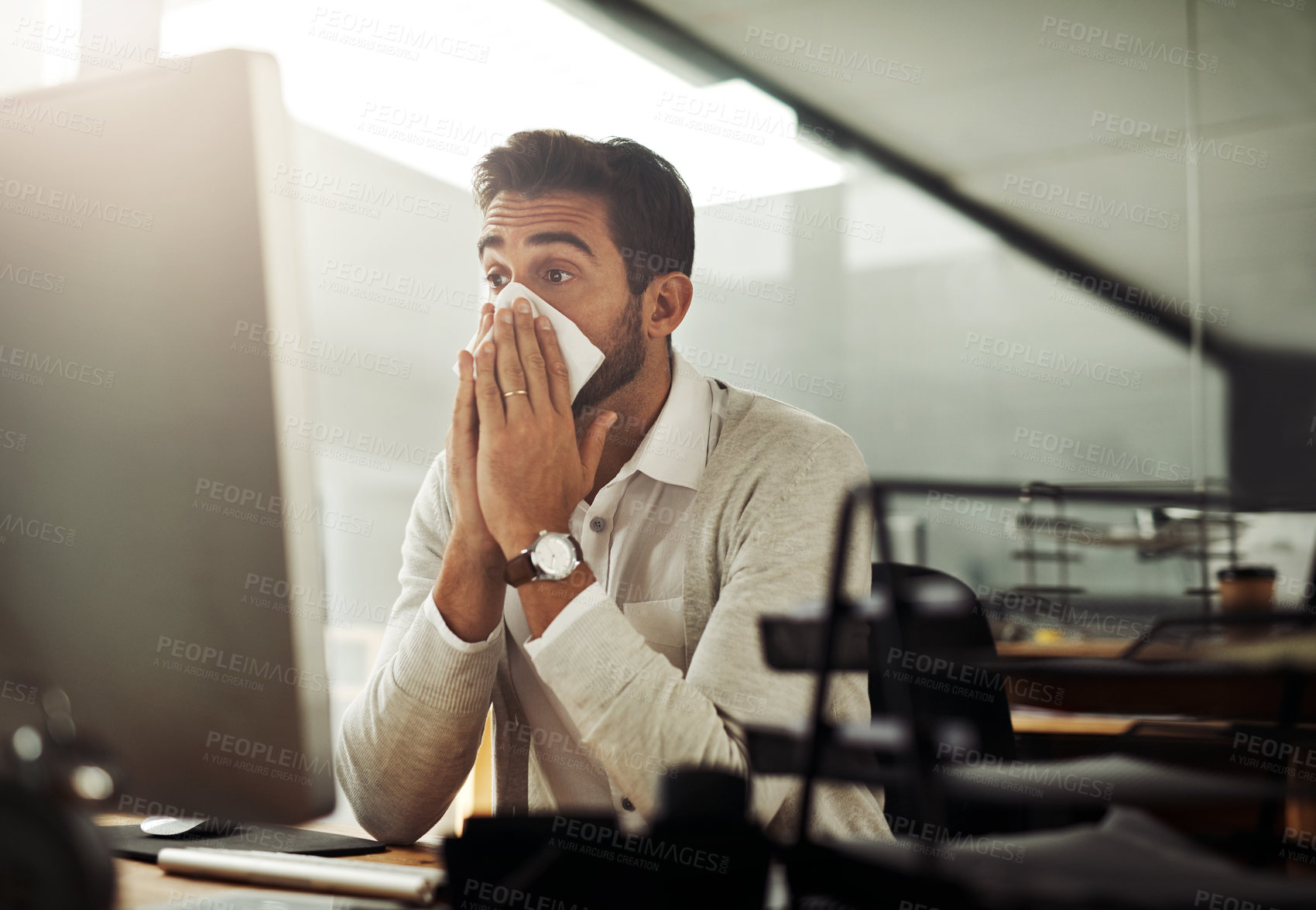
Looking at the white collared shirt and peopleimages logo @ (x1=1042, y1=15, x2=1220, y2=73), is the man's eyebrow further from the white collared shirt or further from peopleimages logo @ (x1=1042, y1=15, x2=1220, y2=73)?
peopleimages logo @ (x1=1042, y1=15, x2=1220, y2=73)

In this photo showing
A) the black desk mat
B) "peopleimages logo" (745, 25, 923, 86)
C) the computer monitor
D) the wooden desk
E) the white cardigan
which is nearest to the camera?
the computer monitor

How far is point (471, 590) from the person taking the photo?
3.28 feet

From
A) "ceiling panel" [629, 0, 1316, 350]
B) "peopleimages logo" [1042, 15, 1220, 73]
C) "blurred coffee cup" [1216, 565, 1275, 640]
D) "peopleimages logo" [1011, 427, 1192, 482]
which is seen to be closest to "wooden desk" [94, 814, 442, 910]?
"blurred coffee cup" [1216, 565, 1275, 640]

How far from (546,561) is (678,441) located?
30cm

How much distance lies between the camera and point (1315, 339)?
267 cm

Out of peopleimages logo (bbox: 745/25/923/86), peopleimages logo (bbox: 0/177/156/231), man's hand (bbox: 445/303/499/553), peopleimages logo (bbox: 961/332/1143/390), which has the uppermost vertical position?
peopleimages logo (bbox: 745/25/923/86)

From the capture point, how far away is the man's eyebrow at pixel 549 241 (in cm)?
119

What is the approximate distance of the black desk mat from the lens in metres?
0.74

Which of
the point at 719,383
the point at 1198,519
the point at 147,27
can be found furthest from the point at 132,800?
the point at 1198,519

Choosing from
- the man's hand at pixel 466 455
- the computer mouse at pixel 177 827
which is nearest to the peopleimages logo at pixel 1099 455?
the man's hand at pixel 466 455

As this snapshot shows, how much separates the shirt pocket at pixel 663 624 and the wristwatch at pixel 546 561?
0.19 meters

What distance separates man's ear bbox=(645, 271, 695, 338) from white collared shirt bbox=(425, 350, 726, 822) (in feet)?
0.46

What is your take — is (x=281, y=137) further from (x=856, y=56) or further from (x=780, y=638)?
(x=856, y=56)

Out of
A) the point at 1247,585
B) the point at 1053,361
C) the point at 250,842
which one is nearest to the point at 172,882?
the point at 250,842
